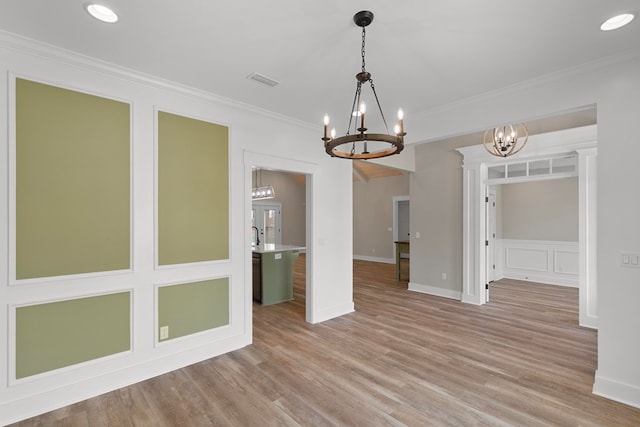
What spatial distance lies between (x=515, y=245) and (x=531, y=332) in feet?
12.5

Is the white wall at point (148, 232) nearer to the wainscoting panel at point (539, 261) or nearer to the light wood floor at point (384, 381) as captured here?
the light wood floor at point (384, 381)

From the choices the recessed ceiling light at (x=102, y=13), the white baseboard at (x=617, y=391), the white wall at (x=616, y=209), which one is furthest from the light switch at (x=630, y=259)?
the recessed ceiling light at (x=102, y=13)

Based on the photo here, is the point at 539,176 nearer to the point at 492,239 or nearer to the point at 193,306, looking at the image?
the point at 492,239

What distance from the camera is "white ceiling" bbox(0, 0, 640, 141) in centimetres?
191

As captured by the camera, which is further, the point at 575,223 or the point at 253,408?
the point at 575,223

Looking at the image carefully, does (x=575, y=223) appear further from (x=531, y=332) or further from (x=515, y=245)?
(x=531, y=332)

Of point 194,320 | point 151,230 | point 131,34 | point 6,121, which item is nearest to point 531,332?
point 194,320

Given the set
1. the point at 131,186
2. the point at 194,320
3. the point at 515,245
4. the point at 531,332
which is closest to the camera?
the point at 131,186

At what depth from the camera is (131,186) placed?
277 centimetres

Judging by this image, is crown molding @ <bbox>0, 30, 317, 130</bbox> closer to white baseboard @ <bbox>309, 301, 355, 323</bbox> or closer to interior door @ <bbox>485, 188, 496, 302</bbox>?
white baseboard @ <bbox>309, 301, 355, 323</bbox>

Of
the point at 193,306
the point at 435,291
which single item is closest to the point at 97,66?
the point at 193,306

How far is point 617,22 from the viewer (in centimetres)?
207

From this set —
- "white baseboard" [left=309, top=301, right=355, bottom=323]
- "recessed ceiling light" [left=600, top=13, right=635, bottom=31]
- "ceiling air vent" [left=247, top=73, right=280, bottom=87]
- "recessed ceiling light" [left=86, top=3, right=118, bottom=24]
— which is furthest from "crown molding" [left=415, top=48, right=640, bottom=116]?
"recessed ceiling light" [left=86, top=3, right=118, bottom=24]

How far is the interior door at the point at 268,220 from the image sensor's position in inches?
483
